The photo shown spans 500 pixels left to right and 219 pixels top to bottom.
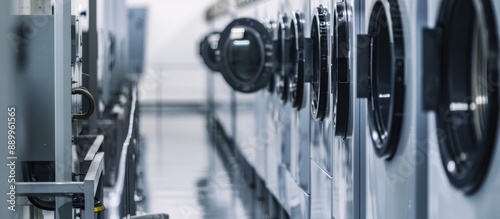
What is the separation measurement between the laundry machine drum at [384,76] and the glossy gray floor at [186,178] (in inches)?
123

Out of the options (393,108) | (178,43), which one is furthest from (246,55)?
(178,43)

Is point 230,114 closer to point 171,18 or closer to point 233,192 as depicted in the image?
point 233,192

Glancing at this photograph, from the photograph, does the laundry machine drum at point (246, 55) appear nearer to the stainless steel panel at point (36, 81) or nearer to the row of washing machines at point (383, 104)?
the row of washing machines at point (383, 104)

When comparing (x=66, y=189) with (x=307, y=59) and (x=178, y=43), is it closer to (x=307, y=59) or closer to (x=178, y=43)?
(x=307, y=59)

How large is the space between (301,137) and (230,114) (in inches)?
185

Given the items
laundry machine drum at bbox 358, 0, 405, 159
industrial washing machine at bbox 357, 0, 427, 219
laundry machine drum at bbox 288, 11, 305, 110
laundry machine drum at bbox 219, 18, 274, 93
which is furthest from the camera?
laundry machine drum at bbox 219, 18, 274, 93

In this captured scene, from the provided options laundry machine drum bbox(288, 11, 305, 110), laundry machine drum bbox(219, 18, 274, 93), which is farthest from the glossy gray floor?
laundry machine drum bbox(288, 11, 305, 110)

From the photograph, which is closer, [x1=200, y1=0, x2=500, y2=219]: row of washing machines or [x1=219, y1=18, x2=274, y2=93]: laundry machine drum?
[x1=200, y1=0, x2=500, y2=219]: row of washing machines

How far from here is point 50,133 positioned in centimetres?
361

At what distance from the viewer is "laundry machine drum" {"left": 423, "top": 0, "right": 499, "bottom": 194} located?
2352mm

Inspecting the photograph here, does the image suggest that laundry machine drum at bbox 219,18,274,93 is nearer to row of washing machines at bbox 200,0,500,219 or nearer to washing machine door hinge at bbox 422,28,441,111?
row of washing machines at bbox 200,0,500,219

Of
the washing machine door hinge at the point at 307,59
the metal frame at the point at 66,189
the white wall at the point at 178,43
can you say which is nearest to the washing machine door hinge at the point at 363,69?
the metal frame at the point at 66,189

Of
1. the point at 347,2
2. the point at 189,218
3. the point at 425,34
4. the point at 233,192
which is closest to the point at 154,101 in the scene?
the point at 233,192

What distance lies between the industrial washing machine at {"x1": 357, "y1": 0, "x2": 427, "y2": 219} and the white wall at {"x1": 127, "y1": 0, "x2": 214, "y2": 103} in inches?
552
